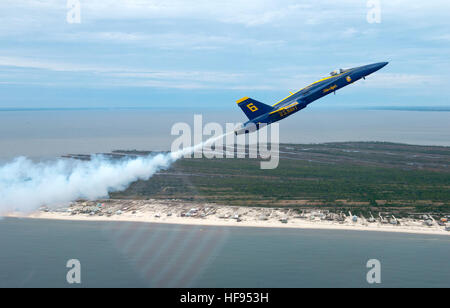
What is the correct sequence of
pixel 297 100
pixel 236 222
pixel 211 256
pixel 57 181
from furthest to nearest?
pixel 57 181 → pixel 236 222 → pixel 211 256 → pixel 297 100

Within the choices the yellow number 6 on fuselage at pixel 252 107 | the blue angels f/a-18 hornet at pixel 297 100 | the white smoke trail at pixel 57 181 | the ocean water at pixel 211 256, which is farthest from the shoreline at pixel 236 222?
the yellow number 6 on fuselage at pixel 252 107

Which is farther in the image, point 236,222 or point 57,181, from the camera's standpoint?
point 57,181

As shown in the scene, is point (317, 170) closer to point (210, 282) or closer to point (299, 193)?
point (299, 193)

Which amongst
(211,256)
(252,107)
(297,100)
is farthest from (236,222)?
(297,100)

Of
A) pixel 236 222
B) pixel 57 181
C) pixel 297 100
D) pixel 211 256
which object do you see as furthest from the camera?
pixel 57 181

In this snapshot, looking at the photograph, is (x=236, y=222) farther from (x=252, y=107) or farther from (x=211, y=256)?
(x=252, y=107)

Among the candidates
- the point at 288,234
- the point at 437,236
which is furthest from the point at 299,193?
the point at 437,236

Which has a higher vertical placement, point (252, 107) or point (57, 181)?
point (252, 107)

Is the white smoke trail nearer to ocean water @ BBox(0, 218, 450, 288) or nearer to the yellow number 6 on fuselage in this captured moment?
ocean water @ BBox(0, 218, 450, 288)
